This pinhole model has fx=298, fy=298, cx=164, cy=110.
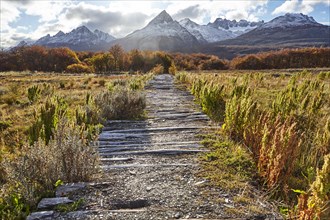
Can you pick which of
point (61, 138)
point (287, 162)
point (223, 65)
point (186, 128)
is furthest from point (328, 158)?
point (223, 65)

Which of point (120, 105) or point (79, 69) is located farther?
point (79, 69)

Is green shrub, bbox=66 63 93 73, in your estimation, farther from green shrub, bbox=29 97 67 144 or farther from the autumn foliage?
green shrub, bbox=29 97 67 144

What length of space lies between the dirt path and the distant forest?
118ft

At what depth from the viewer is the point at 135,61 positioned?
2152 inches

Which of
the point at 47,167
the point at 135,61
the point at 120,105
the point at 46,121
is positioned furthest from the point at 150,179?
the point at 135,61

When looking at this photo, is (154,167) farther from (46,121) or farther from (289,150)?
(46,121)

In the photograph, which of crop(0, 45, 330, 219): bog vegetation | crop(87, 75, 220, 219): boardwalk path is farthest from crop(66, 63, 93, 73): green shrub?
crop(87, 75, 220, 219): boardwalk path

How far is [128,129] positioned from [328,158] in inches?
195

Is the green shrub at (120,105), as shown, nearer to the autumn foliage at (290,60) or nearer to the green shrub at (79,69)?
the green shrub at (79,69)

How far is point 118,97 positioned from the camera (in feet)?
28.4

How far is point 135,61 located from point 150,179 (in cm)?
5184

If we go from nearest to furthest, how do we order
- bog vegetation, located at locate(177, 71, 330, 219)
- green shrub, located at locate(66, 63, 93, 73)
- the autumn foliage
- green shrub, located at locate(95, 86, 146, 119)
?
bog vegetation, located at locate(177, 71, 330, 219), green shrub, located at locate(95, 86, 146, 119), the autumn foliage, green shrub, located at locate(66, 63, 93, 73)

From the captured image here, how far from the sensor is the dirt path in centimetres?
321

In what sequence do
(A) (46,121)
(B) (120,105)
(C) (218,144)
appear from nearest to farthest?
(C) (218,144) → (A) (46,121) → (B) (120,105)
